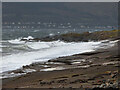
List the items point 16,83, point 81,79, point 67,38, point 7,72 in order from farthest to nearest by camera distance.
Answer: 1. point 67,38
2. point 7,72
3. point 16,83
4. point 81,79

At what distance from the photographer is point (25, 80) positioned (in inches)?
465

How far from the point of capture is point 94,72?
38.1 ft

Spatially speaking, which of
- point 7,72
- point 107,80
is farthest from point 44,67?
point 107,80

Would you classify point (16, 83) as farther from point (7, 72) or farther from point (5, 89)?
point (7, 72)

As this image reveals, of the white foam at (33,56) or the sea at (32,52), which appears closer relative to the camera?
the white foam at (33,56)

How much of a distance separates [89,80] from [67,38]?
1918 inches

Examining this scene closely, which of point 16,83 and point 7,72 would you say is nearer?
point 16,83

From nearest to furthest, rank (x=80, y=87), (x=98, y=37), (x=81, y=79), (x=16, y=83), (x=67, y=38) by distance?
(x=80, y=87) < (x=81, y=79) < (x=16, y=83) < (x=98, y=37) < (x=67, y=38)

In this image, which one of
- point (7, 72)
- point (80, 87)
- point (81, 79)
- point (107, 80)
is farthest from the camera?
point (7, 72)

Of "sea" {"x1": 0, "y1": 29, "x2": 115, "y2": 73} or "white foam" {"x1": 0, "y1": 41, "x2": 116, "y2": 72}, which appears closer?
"white foam" {"x1": 0, "y1": 41, "x2": 116, "y2": 72}

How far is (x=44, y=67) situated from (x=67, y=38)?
1721 inches

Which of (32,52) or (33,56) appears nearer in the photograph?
(33,56)

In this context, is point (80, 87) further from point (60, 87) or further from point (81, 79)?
point (81, 79)

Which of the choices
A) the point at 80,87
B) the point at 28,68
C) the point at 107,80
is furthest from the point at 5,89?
the point at 28,68
